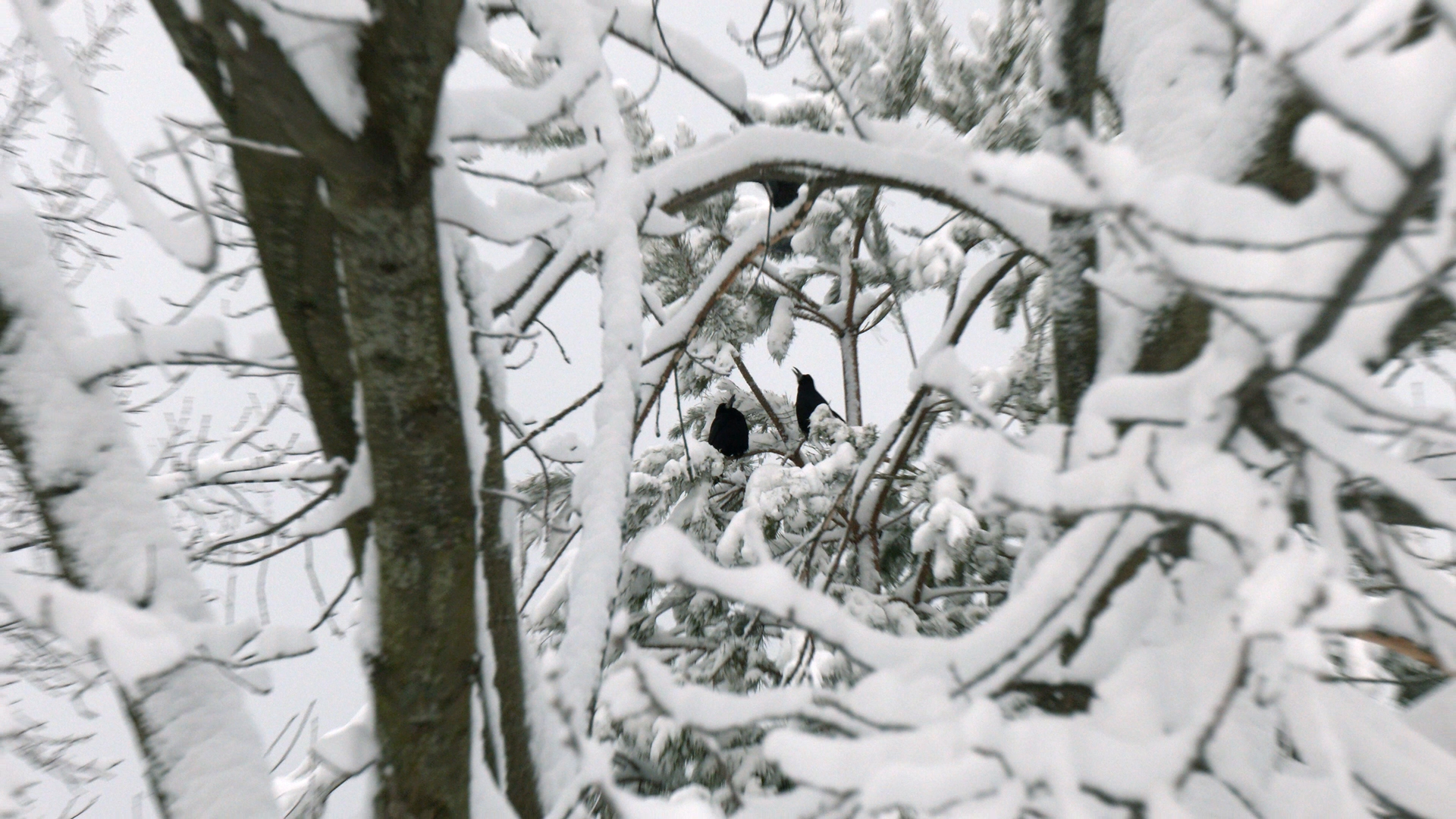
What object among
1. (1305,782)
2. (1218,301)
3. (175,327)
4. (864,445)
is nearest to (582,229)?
(175,327)

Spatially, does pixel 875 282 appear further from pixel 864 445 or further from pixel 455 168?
pixel 455 168

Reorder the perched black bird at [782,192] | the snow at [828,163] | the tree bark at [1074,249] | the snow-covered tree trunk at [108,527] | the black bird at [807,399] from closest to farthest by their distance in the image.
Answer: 1. the snow-covered tree trunk at [108,527]
2. the tree bark at [1074,249]
3. the snow at [828,163]
4. the perched black bird at [782,192]
5. the black bird at [807,399]

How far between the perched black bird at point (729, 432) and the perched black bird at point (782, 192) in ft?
7.96

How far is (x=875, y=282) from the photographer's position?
6.25 m

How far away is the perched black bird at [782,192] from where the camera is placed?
7.64ft

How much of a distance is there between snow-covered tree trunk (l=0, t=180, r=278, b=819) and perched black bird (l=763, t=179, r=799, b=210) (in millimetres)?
1943

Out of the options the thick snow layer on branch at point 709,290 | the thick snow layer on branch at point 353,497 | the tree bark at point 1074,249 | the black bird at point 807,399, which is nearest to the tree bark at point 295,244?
the thick snow layer on branch at point 353,497

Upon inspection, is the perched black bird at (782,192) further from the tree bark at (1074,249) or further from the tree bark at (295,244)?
the tree bark at (295,244)

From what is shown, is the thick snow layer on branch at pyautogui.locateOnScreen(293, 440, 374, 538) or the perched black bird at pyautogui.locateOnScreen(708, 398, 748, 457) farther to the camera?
the perched black bird at pyautogui.locateOnScreen(708, 398, 748, 457)

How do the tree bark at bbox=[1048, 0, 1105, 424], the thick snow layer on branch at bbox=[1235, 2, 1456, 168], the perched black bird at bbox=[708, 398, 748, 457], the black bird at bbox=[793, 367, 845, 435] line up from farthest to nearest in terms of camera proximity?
1. the black bird at bbox=[793, 367, 845, 435]
2. the perched black bird at bbox=[708, 398, 748, 457]
3. the tree bark at bbox=[1048, 0, 1105, 424]
4. the thick snow layer on branch at bbox=[1235, 2, 1456, 168]

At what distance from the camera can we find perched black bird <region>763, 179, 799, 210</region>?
2328mm

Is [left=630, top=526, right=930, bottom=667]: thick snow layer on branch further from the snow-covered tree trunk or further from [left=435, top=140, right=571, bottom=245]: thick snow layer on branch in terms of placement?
the snow-covered tree trunk

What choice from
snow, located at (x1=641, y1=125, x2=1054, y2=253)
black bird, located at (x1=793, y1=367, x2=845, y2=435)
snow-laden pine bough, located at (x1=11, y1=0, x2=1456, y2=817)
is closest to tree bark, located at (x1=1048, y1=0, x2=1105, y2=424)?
snow-laden pine bough, located at (x1=11, y1=0, x2=1456, y2=817)

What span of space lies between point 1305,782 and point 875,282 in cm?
571
